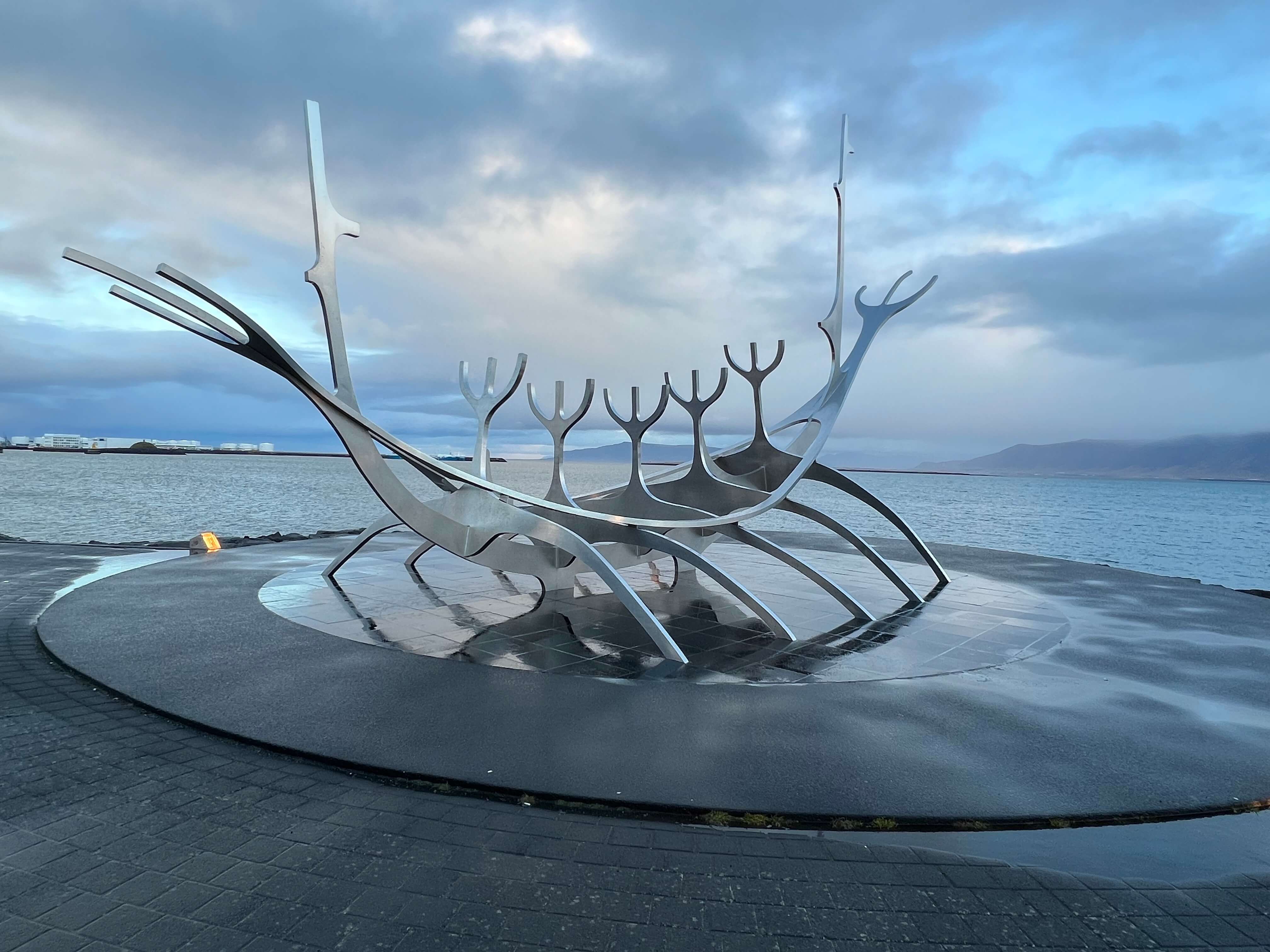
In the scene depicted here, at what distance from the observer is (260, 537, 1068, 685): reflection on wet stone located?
7.98 m

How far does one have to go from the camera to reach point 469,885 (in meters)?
3.72

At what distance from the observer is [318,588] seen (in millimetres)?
11711

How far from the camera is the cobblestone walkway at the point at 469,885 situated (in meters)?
3.35

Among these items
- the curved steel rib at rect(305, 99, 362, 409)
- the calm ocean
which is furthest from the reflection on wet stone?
the calm ocean

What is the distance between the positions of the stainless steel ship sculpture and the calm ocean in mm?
17062

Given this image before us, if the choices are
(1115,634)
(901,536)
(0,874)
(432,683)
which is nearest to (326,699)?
(432,683)

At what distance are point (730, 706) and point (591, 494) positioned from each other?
625cm

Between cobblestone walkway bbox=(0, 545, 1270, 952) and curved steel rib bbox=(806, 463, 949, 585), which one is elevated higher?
curved steel rib bbox=(806, 463, 949, 585)

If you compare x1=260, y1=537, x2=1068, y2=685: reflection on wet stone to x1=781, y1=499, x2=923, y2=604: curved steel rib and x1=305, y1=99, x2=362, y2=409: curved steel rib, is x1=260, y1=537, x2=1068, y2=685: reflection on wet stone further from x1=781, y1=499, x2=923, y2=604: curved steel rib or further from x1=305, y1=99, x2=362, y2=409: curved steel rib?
x1=305, y1=99, x2=362, y2=409: curved steel rib

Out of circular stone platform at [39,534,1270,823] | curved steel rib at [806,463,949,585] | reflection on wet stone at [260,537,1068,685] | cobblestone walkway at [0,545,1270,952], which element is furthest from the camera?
curved steel rib at [806,463,949,585]

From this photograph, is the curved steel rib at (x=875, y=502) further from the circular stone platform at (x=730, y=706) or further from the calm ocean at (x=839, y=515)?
the calm ocean at (x=839, y=515)

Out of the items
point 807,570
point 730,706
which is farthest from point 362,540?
point 730,706

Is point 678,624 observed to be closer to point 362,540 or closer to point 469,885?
point 362,540

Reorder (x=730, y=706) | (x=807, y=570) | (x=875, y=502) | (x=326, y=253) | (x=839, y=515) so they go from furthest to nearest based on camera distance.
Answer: (x=839, y=515) → (x=875, y=502) → (x=807, y=570) → (x=326, y=253) → (x=730, y=706)
